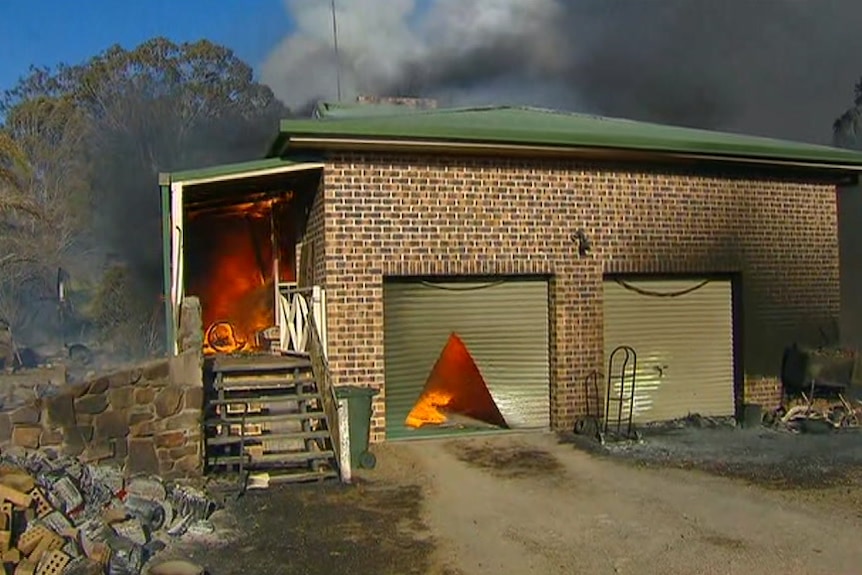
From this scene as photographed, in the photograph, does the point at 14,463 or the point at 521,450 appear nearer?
the point at 14,463

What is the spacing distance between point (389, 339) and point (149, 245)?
1996 cm

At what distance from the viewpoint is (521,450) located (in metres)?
10.9

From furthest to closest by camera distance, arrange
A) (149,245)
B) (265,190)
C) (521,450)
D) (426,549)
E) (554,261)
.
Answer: (149,245) → (265,190) → (554,261) → (521,450) → (426,549)

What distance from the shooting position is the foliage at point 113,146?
32.1 m

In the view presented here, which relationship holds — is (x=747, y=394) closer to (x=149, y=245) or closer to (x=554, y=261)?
(x=554, y=261)

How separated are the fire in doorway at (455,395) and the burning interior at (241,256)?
2.89 meters

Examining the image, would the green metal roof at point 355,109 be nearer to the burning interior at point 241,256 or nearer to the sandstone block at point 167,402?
the burning interior at point 241,256

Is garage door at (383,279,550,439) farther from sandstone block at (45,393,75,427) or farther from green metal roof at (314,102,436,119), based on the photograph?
green metal roof at (314,102,436,119)

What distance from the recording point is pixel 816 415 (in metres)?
12.9

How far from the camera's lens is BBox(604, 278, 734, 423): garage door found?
12672 millimetres

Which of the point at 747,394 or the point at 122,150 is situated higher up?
the point at 122,150

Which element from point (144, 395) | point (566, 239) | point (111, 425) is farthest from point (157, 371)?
point (566, 239)

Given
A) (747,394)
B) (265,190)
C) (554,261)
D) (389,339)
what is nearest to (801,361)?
(747,394)

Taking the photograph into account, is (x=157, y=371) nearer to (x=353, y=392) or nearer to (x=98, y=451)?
(x=98, y=451)
